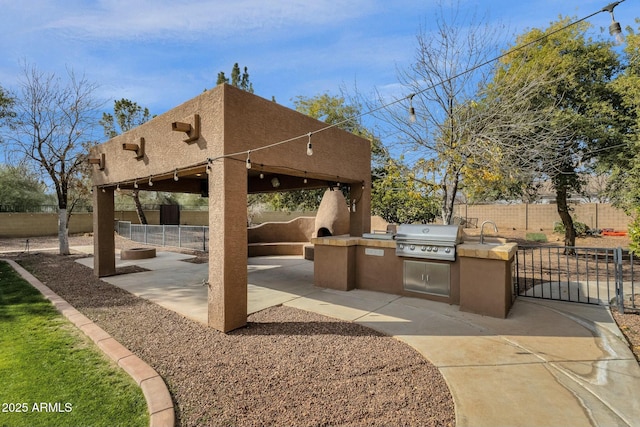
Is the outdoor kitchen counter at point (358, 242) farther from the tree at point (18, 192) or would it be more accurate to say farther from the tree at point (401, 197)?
the tree at point (18, 192)

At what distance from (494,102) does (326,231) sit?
676cm

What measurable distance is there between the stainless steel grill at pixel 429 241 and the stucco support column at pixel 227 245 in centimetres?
322

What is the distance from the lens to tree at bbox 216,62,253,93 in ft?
67.4

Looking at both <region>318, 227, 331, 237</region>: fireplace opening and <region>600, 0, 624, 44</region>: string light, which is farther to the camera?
<region>318, 227, 331, 237</region>: fireplace opening

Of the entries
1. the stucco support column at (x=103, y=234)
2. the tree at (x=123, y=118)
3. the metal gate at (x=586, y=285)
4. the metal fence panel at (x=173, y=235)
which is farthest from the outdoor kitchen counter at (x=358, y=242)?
the tree at (x=123, y=118)

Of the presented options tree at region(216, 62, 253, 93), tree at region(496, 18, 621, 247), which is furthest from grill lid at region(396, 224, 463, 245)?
tree at region(216, 62, 253, 93)

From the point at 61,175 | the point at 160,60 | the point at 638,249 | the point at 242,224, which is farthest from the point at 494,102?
the point at 61,175

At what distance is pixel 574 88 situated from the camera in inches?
402

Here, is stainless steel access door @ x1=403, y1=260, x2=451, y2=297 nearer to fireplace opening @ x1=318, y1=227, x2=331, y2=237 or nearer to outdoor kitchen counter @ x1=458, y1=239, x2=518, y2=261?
outdoor kitchen counter @ x1=458, y1=239, x2=518, y2=261

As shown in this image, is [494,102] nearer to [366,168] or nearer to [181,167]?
[366,168]

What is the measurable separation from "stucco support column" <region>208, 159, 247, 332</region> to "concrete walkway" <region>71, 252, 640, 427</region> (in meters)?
0.91

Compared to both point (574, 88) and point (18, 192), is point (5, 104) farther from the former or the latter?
point (574, 88)

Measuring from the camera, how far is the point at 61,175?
12594 mm

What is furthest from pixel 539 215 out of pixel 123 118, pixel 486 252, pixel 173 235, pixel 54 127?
pixel 123 118
